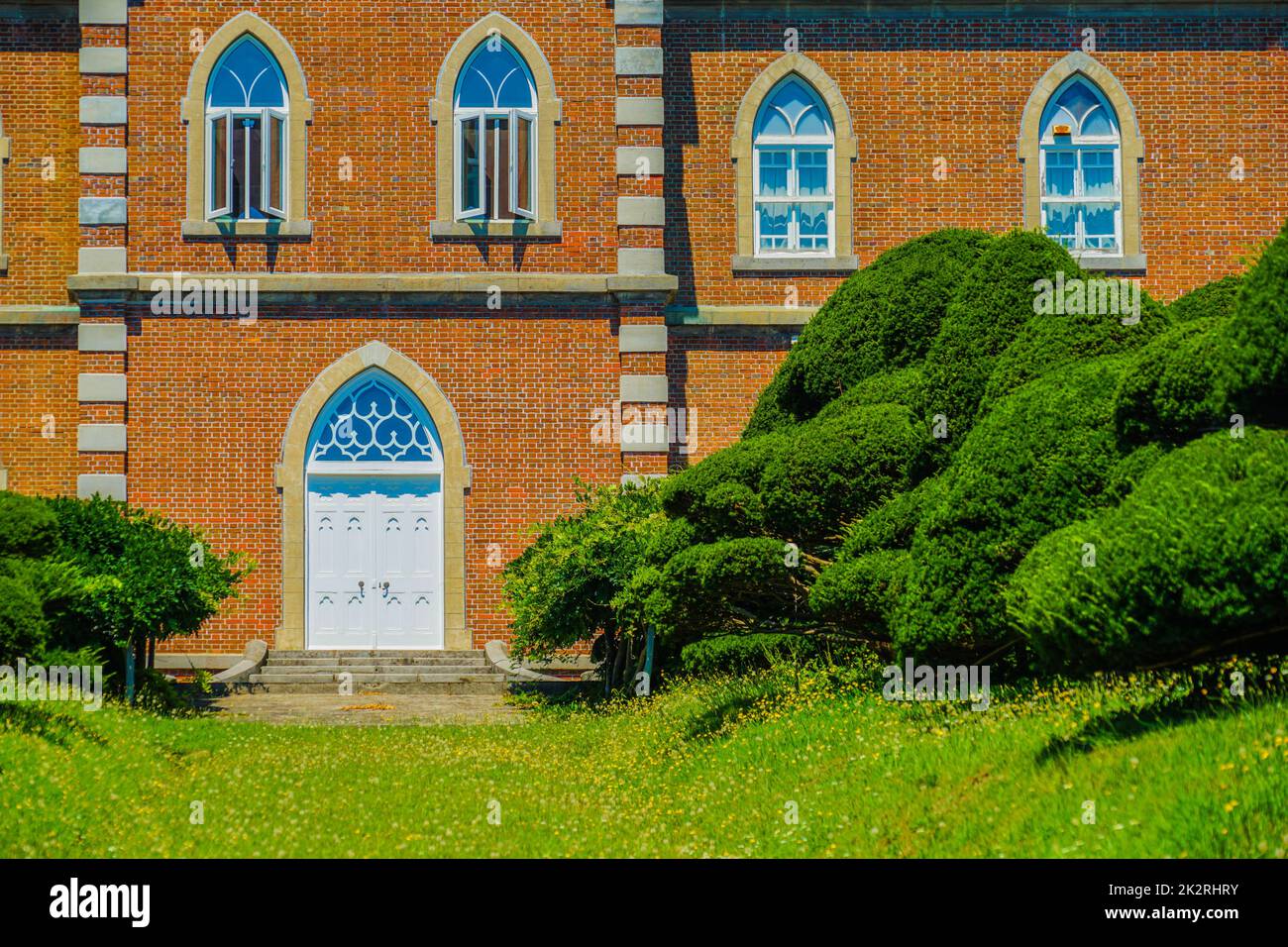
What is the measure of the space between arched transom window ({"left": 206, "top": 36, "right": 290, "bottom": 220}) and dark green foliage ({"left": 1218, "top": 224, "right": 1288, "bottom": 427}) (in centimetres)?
1425

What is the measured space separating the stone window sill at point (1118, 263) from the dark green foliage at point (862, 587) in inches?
424

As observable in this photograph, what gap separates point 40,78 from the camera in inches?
800

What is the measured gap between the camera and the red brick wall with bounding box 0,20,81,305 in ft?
66.1

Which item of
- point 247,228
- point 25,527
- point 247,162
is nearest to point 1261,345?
point 25,527

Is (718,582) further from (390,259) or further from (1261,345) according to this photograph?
(390,259)

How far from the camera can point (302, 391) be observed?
1941cm

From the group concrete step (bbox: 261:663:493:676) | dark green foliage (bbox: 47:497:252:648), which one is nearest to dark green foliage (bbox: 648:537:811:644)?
dark green foliage (bbox: 47:497:252:648)

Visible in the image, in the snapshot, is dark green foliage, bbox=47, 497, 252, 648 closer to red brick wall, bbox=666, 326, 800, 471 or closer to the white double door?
the white double door

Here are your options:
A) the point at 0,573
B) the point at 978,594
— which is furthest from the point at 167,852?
the point at 978,594

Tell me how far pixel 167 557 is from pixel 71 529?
1.01 m

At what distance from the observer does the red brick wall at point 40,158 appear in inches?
794

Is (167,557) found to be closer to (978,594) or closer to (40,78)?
(40,78)

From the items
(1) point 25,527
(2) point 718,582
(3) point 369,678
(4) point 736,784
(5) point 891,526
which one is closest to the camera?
(4) point 736,784

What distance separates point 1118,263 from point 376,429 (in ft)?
33.6
